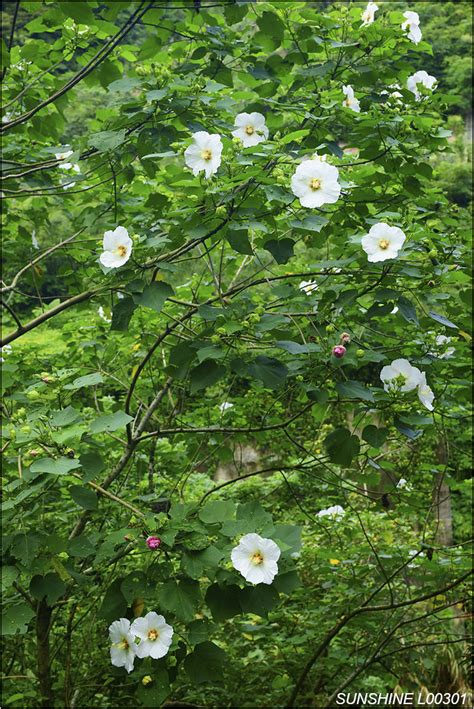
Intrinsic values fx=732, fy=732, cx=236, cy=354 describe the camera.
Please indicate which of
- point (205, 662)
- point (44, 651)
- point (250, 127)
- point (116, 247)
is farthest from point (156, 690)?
point (250, 127)

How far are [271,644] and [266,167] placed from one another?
1.70 meters

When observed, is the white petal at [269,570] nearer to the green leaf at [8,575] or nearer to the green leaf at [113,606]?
the green leaf at [113,606]

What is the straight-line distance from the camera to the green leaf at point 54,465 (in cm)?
114

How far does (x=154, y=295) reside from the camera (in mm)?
1357

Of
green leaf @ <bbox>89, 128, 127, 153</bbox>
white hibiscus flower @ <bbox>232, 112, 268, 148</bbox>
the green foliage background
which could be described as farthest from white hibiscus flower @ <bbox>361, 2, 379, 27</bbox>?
green leaf @ <bbox>89, 128, 127, 153</bbox>

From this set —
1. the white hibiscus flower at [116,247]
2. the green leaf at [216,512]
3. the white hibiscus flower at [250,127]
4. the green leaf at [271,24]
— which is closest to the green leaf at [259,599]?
the green leaf at [216,512]

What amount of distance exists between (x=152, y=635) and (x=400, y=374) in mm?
662

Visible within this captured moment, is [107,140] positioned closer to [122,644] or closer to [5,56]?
[5,56]

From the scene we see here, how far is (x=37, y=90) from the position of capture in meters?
2.06

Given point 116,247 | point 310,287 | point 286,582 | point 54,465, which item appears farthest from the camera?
point 310,287

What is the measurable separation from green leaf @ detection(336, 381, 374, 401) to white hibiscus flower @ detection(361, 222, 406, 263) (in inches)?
9.0

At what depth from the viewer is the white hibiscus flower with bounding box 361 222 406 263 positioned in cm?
129

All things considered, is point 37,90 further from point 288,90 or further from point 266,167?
point 266,167

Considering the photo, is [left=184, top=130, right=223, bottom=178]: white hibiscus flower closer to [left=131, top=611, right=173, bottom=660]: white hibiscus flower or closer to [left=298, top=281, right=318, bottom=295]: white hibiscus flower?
[left=298, top=281, right=318, bottom=295]: white hibiscus flower
